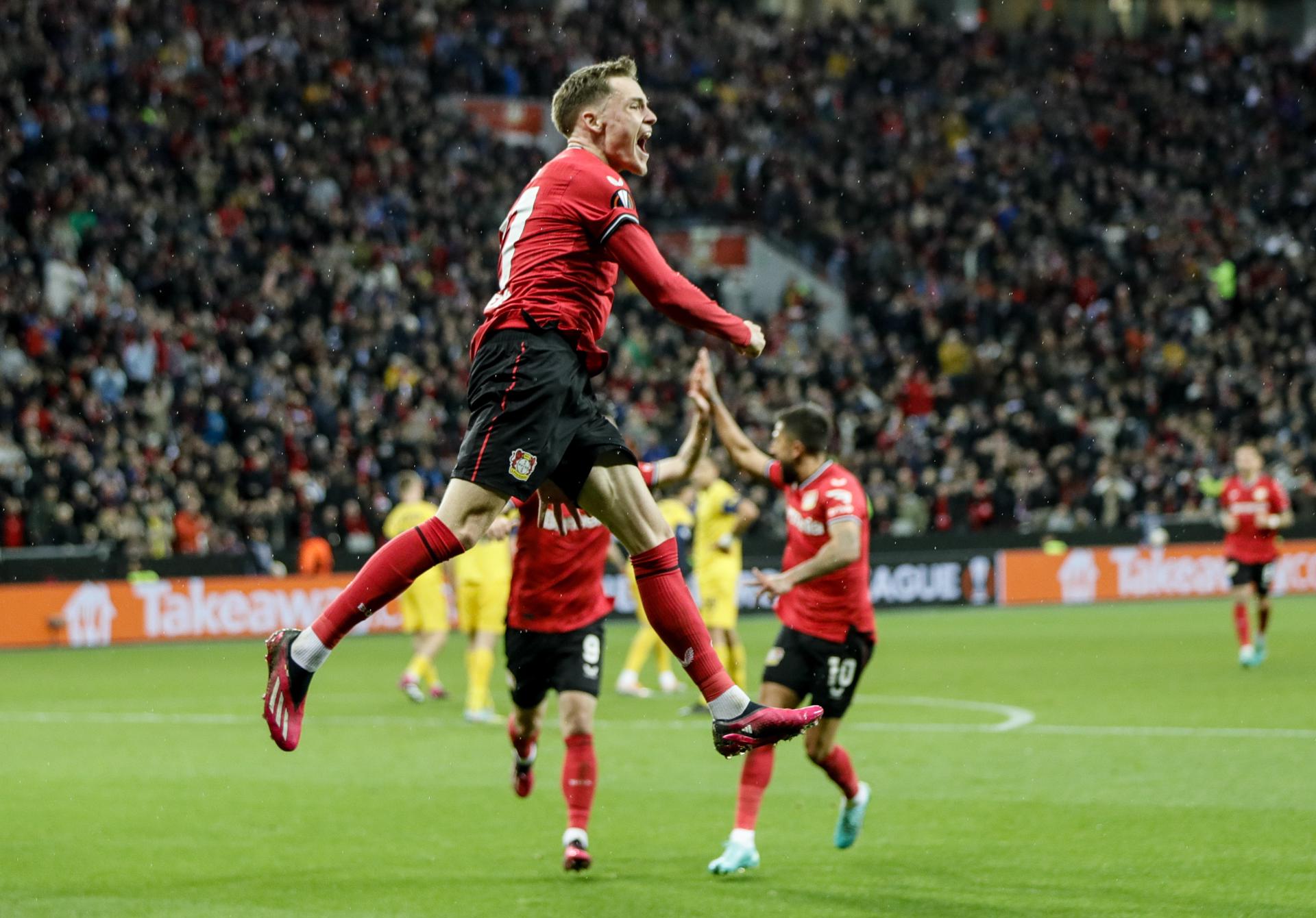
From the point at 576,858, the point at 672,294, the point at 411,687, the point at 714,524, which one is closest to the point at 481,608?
the point at 411,687

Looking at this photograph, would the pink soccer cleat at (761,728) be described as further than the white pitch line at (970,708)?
No

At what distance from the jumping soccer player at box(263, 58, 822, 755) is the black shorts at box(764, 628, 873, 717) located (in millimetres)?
2505

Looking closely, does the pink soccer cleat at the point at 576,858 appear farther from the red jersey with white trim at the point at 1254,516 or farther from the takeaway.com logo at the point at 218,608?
the takeaway.com logo at the point at 218,608

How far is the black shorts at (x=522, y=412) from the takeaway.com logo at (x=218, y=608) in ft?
59.1

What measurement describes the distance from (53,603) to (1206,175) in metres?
26.7

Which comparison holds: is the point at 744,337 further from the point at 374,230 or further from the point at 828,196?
the point at 828,196

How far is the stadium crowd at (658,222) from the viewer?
24797 millimetres

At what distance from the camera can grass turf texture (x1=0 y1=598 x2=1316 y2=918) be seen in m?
7.78

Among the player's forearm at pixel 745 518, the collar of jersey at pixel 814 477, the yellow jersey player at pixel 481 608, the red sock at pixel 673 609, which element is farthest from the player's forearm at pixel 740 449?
the yellow jersey player at pixel 481 608

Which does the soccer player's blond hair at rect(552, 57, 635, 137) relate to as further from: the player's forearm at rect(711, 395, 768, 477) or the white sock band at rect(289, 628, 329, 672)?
the player's forearm at rect(711, 395, 768, 477)

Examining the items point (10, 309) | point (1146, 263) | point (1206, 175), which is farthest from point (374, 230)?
point (1206, 175)

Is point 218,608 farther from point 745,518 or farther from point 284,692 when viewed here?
point 284,692

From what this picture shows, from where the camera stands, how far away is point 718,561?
16766 millimetres

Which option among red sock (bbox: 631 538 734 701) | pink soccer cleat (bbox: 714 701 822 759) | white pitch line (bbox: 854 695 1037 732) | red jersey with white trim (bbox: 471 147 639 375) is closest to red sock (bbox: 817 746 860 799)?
red sock (bbox: 631 538 734 701)
